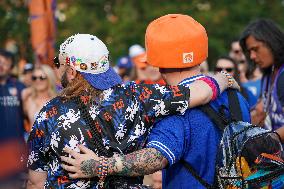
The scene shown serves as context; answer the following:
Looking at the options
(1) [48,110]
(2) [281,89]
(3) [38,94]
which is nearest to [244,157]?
(1) [48,110]

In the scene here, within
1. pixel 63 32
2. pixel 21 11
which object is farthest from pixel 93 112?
pixel 63 32

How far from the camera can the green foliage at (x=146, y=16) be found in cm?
2086

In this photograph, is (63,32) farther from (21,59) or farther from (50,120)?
(50,120)

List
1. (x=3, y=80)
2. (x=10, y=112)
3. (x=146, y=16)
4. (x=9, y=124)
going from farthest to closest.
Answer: (x=146, y=16) → (x=3, y=80) → (x=10, y=112) → (x=9, y=124)

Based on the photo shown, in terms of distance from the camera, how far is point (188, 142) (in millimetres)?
3463

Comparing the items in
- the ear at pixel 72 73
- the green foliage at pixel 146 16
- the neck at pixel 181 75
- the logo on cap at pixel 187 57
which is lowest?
the green foliage at pixel 146 16

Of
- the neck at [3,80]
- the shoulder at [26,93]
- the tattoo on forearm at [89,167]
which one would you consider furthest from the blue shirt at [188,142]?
the shoulder at [26,93]

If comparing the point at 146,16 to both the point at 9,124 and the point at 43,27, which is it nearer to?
the point at 43,27

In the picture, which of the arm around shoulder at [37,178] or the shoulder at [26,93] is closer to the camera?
the arm around shoulder at [37,178]

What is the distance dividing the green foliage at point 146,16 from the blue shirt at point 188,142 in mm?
16638

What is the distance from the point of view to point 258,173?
341 cm

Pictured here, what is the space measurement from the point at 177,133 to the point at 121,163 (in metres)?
0.31

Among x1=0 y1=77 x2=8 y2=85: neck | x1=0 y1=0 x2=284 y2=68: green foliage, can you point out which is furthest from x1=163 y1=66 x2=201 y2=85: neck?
x1=0 y1=0 x2=284 y2=68: green foliage

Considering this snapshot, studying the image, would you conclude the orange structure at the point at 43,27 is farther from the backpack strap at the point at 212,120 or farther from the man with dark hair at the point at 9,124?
the backpack strap at the point at 212,120
